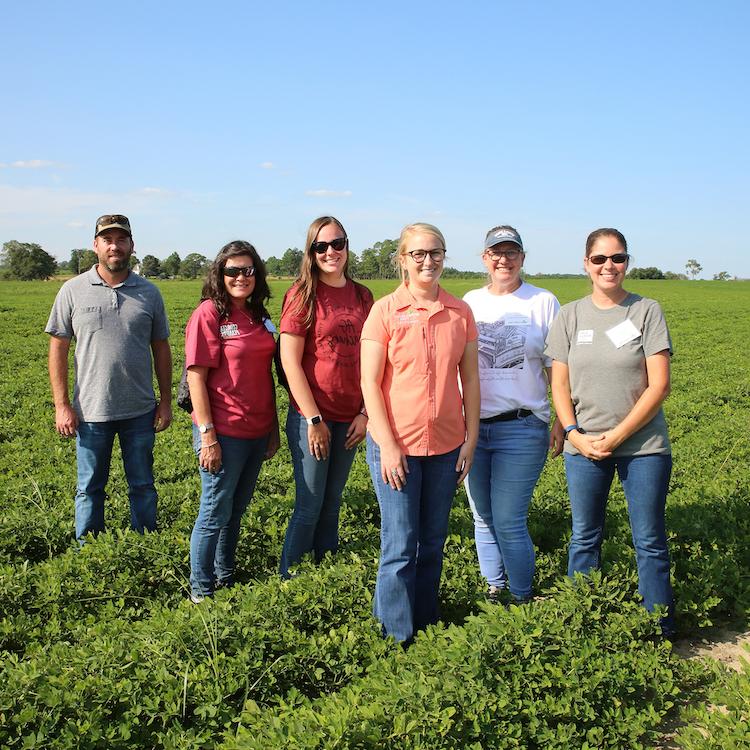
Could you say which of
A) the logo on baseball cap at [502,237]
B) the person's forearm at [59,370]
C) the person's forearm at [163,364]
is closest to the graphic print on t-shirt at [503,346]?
the logo on baseball cap at [502,237]

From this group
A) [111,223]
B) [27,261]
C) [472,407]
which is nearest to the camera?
[472,407]

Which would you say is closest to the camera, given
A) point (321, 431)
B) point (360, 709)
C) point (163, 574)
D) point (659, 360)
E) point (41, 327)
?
point (360, 709)

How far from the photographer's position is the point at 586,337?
426 centimetres

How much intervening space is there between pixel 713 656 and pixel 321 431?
2.88 metres

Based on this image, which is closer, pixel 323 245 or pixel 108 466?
pixel 323 245

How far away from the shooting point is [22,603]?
15.2 ft

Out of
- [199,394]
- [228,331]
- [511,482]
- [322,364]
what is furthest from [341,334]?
[511,482]

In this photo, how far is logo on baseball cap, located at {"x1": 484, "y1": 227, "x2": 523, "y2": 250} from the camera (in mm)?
4277

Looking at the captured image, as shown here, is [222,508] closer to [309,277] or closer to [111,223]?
[309,277]

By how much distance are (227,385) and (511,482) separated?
1900 mm

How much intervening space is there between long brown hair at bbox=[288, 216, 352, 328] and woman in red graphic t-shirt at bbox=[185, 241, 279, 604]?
40 centimetres

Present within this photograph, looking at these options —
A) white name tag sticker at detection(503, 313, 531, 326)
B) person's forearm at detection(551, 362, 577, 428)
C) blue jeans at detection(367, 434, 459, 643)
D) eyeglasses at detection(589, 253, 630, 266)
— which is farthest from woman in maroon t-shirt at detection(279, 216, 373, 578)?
eyeglasses at detection(589, 253, 630, 266)

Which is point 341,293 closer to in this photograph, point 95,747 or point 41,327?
point 95,747

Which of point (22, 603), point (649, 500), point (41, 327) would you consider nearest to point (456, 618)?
point (649, 500)
